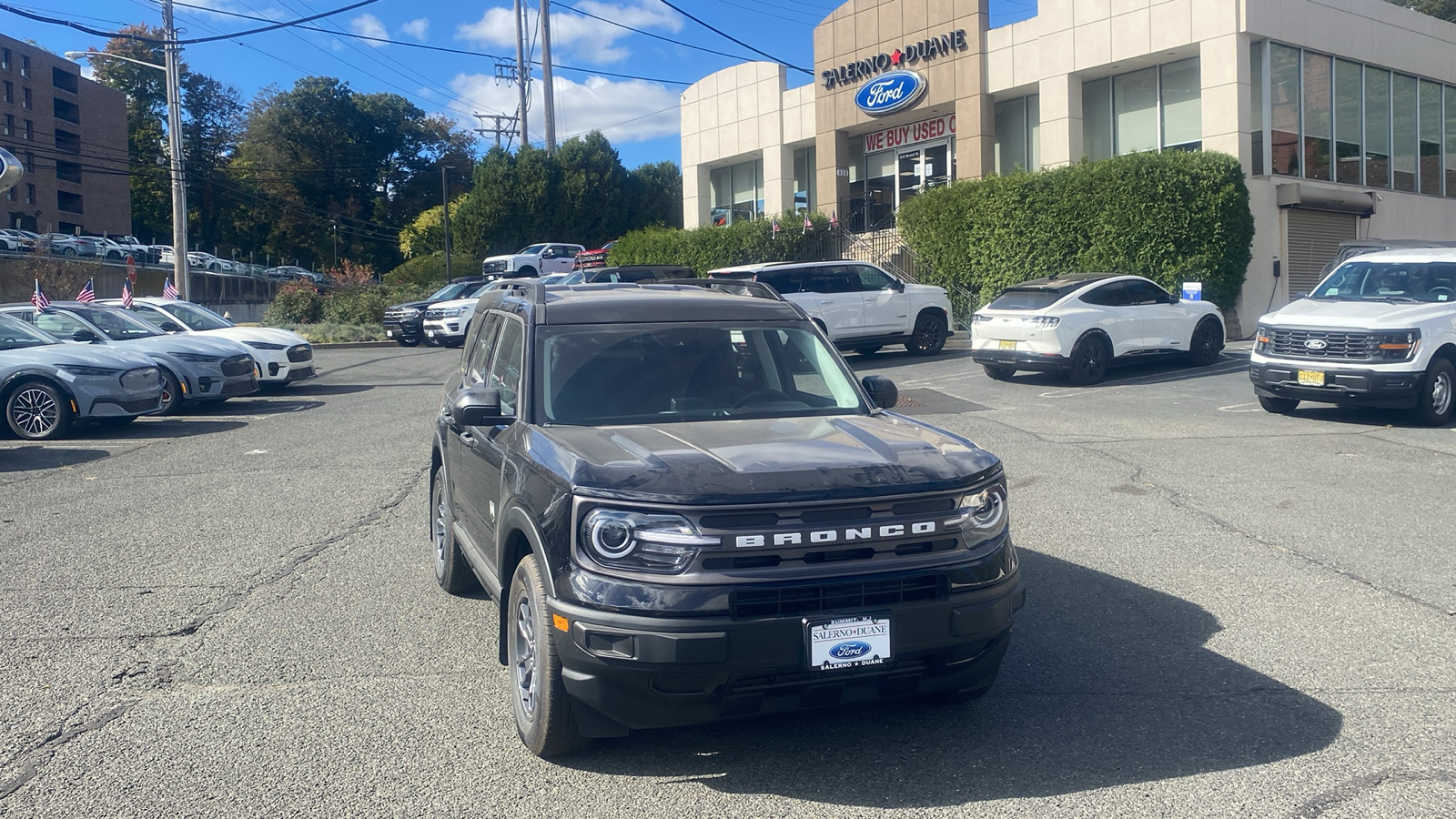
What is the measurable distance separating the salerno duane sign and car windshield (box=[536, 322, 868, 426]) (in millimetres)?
26033

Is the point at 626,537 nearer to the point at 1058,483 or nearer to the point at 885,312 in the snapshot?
the point at 1058,483

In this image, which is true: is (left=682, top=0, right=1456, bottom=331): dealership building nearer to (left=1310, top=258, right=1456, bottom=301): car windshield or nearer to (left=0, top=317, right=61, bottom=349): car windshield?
(left=1310, top=258, right=1456, bottom=301): car windshield

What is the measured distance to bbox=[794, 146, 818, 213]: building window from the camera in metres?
37.2

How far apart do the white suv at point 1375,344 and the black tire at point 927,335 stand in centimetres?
844

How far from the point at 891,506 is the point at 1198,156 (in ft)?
69.2

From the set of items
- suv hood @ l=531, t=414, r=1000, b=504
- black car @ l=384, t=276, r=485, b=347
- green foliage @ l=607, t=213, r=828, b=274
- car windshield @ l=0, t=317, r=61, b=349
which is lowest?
suv hood @ l=531, t=414, r=1000, b=504

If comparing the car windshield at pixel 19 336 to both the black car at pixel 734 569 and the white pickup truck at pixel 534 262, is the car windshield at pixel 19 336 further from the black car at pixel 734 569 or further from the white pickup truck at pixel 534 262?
the white pickup truck at pixel 534 262

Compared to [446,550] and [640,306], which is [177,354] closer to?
[446,550]

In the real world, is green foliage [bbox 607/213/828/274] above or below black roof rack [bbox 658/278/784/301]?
above

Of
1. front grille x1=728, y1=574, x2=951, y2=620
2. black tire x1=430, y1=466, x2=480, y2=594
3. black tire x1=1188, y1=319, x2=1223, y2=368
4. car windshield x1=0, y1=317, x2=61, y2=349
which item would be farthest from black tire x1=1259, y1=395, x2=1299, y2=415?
car windshield x1=0, y1=317, x2=61, y2=349

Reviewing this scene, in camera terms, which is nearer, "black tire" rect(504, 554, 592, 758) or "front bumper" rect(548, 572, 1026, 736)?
"front bumper" rect(548, 572, 1026, 736)

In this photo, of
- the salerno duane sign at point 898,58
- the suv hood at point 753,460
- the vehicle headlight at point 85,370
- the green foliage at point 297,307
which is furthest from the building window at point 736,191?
the suv hood at point 753,460

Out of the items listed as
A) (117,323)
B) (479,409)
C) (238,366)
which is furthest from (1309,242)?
(479,409)

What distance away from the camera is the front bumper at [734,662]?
3.79 m
